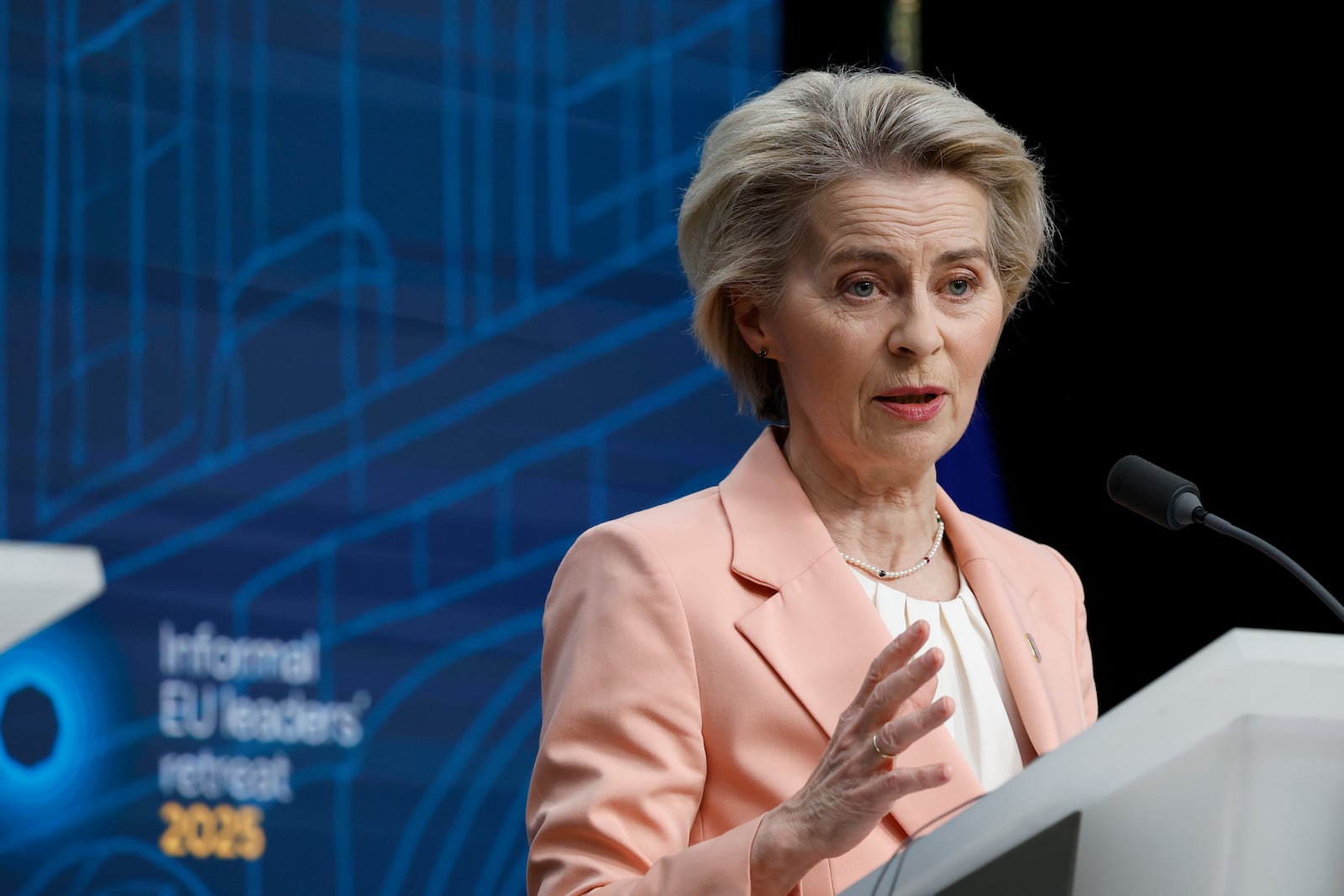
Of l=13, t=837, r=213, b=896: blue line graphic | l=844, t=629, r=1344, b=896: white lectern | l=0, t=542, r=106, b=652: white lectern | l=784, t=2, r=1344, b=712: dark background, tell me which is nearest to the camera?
l=844, t=629, r=1344, b=896: white lectern

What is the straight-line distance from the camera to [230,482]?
3.05m

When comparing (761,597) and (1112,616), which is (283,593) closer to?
(761,597)

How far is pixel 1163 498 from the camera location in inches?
64.5

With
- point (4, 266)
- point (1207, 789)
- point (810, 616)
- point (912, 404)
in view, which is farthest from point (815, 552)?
point (4, 266)

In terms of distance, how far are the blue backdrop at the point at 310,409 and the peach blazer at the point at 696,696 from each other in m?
1.53

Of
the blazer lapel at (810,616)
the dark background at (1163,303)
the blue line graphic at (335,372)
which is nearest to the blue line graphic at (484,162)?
the blue line graphic at (335,372)

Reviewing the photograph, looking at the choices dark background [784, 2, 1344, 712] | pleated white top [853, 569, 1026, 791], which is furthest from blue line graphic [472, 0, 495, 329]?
pleated white top [853, 569, 1026, 791]

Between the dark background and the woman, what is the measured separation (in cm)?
169

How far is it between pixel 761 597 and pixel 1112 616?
2260 mm

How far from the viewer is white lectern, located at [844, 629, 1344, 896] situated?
75cm

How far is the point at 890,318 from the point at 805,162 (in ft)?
0.69

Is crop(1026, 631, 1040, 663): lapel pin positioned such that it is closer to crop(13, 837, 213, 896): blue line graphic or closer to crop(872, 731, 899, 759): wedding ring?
crop(872, 731, 899, 759): wedding ring

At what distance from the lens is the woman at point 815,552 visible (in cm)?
151

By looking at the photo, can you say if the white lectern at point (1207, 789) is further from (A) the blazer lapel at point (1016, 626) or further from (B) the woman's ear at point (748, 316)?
(B) the woman's ear at point (748, 316)
